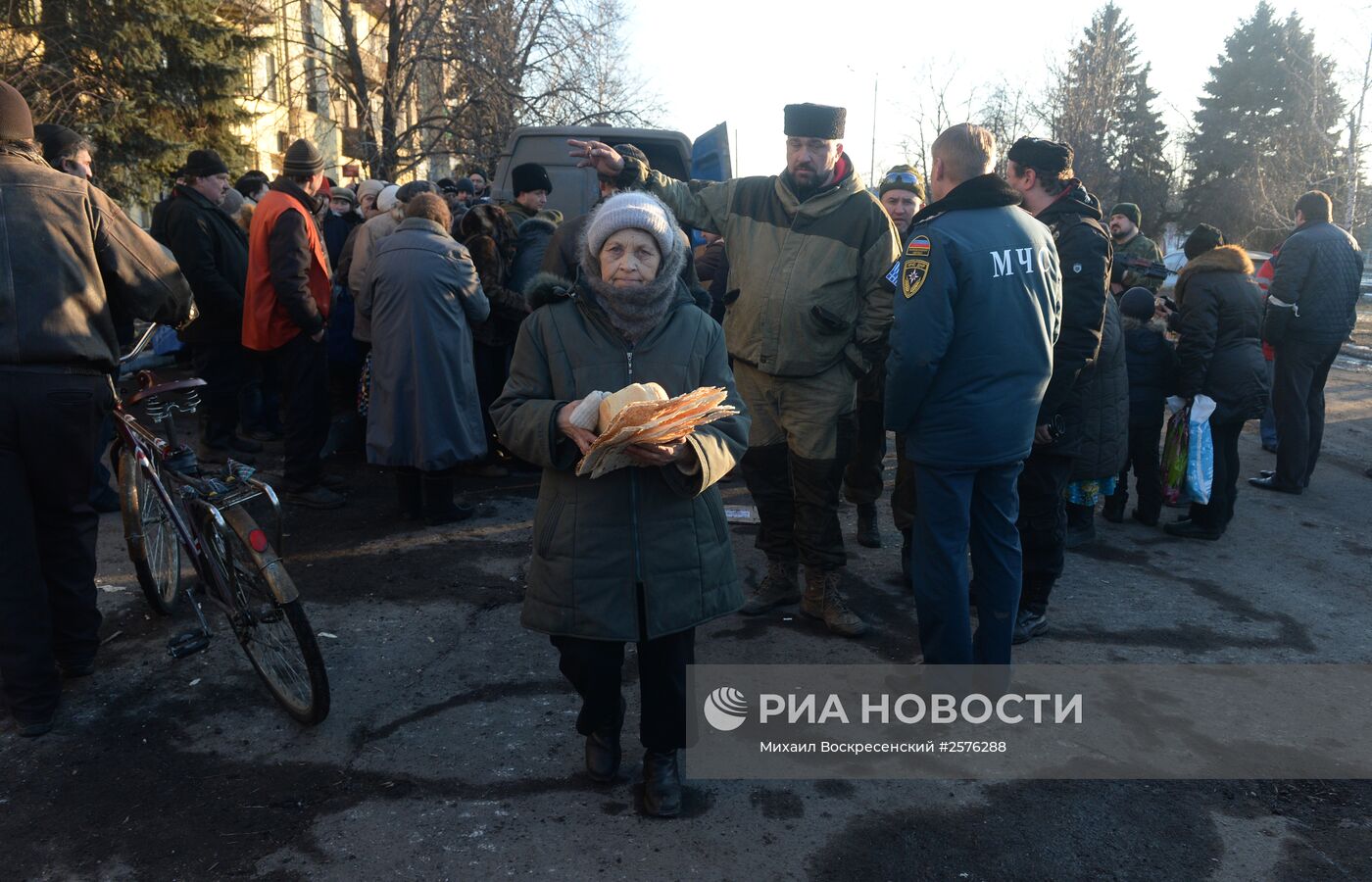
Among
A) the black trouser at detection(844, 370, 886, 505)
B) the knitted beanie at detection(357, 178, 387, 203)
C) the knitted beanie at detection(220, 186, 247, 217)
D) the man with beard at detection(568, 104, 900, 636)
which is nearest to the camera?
the man with beard at detection(568, 104, 900, 636)

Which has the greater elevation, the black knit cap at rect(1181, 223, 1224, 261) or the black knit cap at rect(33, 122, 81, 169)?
the black knit cap at rect(33, 122, 81, 169)

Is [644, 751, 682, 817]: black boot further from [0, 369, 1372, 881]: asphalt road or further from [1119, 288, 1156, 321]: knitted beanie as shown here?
[1119, 288, 1156, 321]: knitted beanie

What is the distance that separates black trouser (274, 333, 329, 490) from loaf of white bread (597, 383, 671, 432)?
424 centimetres

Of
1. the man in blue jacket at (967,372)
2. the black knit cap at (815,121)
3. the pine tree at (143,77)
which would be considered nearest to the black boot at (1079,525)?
the man in blue jacket at (967,372)

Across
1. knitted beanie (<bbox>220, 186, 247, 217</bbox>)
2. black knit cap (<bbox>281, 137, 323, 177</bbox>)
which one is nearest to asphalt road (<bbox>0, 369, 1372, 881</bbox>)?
black knit cap (<bbox>281, 137, 323, 177</bbox>)

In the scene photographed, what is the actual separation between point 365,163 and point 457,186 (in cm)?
971

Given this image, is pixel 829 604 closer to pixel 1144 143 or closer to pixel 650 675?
pixel 650 675

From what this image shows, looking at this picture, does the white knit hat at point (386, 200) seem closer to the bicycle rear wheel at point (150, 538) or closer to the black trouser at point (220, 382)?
the black trouser at point (220, 382)

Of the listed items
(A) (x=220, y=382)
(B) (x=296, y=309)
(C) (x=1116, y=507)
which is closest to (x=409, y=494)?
(B) (x=296, y=309)

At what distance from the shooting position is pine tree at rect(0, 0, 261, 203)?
48.5 feet

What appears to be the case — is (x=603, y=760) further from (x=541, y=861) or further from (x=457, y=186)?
(x=457, y=186)

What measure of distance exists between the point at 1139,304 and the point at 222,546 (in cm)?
543

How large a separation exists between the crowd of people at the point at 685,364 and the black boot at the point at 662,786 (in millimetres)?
13

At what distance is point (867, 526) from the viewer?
6.04m
